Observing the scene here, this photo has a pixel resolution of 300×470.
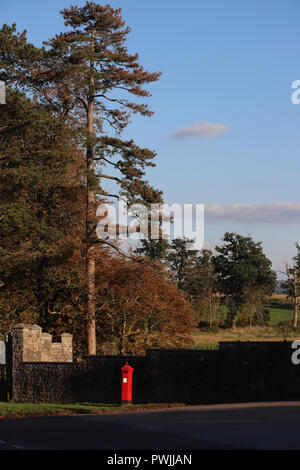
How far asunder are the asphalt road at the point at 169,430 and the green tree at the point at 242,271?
76.9m

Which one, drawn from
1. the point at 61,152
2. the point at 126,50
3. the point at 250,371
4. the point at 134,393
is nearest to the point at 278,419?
the point at 250,371

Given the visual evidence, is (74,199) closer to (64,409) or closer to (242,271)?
(64,409)

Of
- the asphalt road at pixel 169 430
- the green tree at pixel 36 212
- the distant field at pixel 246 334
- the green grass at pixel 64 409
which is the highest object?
the green tree at pixel 36 212

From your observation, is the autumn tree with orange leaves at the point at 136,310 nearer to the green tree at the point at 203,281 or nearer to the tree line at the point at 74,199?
the tree line at the point at 74,199

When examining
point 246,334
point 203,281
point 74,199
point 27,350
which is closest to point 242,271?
point 203,281

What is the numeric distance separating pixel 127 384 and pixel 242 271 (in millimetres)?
80310

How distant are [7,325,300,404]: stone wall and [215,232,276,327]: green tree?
6861 cm

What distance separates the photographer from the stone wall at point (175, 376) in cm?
2145

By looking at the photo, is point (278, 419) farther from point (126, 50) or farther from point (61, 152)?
point (126, 50)

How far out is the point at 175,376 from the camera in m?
23.3

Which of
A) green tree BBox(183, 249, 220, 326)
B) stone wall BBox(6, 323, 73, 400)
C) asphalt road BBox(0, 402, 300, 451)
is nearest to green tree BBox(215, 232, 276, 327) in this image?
green tree BBox(183, 249, 220, 326)

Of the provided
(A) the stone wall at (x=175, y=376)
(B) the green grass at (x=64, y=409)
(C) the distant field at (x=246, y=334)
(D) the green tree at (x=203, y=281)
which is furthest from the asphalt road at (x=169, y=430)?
(D) the green tree at (x=203, y=281)
